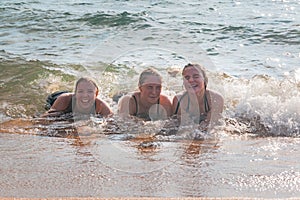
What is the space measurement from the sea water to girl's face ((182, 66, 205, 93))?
0.61m

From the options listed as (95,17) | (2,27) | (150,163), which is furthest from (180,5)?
(150,163)

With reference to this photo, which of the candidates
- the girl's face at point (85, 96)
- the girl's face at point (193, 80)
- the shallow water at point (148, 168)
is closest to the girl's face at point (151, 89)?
the girl's face at point (193, 80)

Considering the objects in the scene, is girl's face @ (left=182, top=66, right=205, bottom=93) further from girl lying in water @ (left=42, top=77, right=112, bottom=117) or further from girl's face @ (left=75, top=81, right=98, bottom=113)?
girl's face @ (left=75, top=81, right=98, bottom=113)

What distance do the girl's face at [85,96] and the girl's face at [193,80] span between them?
1373 mm

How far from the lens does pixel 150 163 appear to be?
4.91m

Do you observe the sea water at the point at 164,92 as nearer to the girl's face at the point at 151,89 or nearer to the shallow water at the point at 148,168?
the shallow water at the point at 148,168

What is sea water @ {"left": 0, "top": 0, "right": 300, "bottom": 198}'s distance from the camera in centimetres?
435

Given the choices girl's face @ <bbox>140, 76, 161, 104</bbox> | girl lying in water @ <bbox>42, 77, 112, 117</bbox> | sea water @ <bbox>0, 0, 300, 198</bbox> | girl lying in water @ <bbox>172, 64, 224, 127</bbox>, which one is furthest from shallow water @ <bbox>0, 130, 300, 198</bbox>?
girl lying in water @ <bbox>42, 77, 112, 117</bbox>

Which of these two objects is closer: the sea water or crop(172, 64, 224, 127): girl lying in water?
the sea water

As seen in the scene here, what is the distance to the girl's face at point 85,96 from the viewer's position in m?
7.58

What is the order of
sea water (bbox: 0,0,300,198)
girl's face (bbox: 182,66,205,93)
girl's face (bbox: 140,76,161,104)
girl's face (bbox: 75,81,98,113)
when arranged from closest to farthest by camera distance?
sea water (bbox: 0,0,300,198)
girl's face (bbox: 182,66,205,93)
girl's face (bbox: 140,76,161,104)
girl's face (bbox: 75,81,98,113)

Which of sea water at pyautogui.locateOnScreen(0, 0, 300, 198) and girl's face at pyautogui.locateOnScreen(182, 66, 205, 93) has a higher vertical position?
girl's face at pyautogui.locateOnScreen(182, 66, 205, 93)

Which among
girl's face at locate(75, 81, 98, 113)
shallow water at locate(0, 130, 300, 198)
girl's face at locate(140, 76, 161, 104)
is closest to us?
shallow water at locate(0, 130, 300, 198)

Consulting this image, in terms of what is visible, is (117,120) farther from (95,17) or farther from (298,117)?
(95,17)
